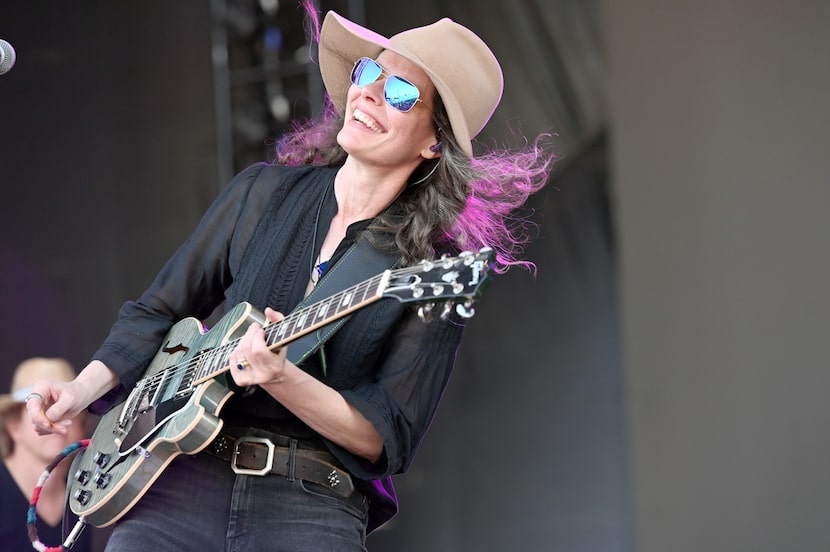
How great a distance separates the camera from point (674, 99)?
4691mm

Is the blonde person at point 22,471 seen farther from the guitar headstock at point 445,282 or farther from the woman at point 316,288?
the guitar headstock at point 445,282

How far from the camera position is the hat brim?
2.61 m

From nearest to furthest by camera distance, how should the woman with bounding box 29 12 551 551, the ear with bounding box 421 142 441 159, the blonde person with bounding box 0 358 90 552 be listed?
the woman with bounding box 29 12 551 551 < the ear with bounding box 421 142 441 159 < the blonde person with bounding box 0 358 90 552

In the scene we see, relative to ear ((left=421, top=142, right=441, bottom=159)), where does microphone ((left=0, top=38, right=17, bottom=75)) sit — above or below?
above

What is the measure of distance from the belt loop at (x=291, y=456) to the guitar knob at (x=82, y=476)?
0.50 meters

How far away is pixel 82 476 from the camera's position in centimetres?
247

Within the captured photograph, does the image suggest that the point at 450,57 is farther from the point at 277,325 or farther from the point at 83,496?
the point at 83,496

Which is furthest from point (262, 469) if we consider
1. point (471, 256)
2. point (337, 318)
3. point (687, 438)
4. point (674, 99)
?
point (674, 99)

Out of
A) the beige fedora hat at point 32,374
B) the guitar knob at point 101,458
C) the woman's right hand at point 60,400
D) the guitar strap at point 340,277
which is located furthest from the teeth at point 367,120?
the beige fedora hat at point 32,374

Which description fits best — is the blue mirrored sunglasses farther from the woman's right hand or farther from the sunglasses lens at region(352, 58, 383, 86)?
the woman's right hand

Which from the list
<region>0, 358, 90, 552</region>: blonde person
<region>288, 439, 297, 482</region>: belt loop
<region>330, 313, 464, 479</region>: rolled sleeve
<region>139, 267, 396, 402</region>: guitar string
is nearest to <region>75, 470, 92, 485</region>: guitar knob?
<region>139, 267, 396, 402</region>: guitar string

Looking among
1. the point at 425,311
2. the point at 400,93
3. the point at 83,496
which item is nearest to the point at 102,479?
the point at 83,496

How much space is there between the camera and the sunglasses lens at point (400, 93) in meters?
2.62

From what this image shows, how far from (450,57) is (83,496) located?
4.66ft
